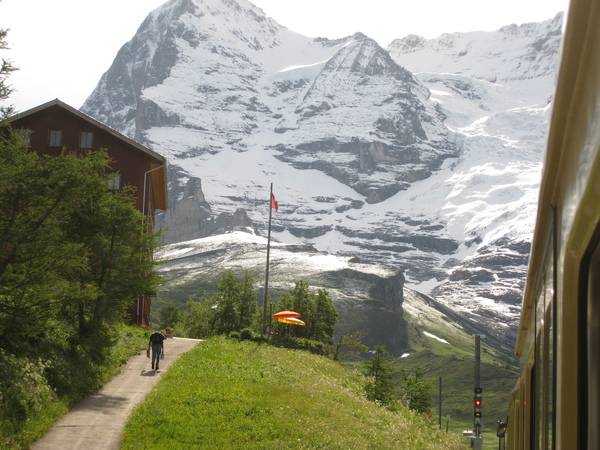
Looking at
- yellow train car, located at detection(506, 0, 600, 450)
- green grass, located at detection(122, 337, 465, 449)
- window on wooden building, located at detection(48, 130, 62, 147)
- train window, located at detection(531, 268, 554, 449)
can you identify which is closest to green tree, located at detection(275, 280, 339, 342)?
window on wooden building, located at detection(48, 130, 62, 147)

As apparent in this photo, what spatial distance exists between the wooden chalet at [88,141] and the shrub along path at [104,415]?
23484mm

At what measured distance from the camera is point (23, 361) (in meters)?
16.9

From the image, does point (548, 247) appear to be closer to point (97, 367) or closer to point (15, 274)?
point (15, 274)

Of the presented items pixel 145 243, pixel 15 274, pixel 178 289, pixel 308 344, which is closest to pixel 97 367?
pixel 145 243

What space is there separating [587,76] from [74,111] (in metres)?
48.6

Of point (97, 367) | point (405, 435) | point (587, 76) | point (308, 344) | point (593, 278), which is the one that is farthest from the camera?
point (308, 344)

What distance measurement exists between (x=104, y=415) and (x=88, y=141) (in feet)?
111

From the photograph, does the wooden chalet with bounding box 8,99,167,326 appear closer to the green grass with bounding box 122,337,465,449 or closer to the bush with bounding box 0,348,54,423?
the green grass with bounding box 122,337,465,449

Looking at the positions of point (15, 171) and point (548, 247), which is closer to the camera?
point (548, 247)

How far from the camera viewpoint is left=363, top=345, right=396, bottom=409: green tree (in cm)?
3031

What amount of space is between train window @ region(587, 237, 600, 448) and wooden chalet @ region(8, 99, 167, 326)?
45284 mm

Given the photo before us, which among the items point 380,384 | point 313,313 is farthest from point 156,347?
point 313,313

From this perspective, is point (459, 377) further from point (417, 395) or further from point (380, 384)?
point (380, 384)

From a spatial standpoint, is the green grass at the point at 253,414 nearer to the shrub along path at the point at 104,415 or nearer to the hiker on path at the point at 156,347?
the shrub along path at the point at 104,415
